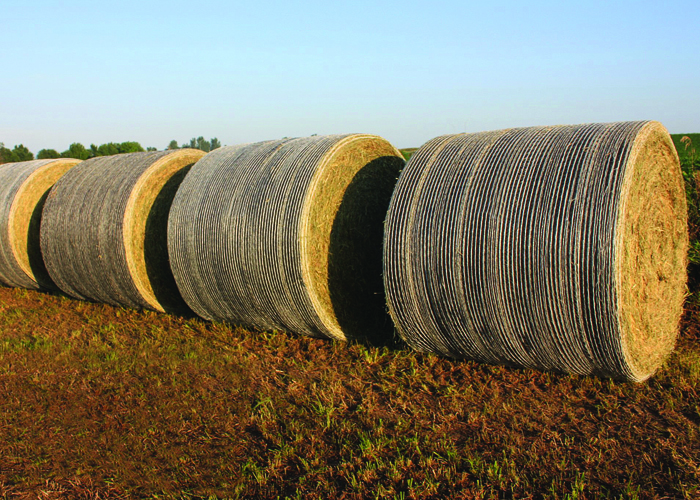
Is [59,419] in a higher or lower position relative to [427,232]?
lower

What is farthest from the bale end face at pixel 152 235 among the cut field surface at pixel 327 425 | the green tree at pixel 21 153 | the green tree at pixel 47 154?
the green tree at pixel 21 153

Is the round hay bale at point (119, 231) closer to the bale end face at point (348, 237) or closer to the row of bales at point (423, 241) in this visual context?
the row of bales at point (423, 241)

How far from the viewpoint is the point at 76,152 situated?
A: 3431cm

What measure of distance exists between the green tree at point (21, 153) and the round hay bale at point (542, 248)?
4489 centimetres

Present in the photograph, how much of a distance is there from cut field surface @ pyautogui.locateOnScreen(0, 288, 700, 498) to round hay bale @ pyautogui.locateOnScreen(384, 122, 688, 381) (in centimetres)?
37

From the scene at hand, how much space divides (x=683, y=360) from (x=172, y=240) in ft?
16.0

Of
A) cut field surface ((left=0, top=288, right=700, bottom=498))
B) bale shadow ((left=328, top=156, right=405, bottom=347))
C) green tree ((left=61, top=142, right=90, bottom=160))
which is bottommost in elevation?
cut field surface ((left=0, top=288, right=700, bottom=498))

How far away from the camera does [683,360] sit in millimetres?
4781

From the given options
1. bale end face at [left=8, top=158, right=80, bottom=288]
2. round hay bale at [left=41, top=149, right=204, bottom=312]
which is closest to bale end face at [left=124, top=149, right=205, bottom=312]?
round hay bale at [left=41, top=149, right=204, bottom=312]

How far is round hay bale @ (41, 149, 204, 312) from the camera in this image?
21.3 ft

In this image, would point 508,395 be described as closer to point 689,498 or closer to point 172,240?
point 689,498

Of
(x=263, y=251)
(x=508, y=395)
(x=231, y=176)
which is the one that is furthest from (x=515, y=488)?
(x=231, y=176)

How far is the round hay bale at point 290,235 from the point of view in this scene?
17.0ft

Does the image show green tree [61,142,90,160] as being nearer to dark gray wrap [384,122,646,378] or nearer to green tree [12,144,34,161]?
green tree [12,144,34,161]
